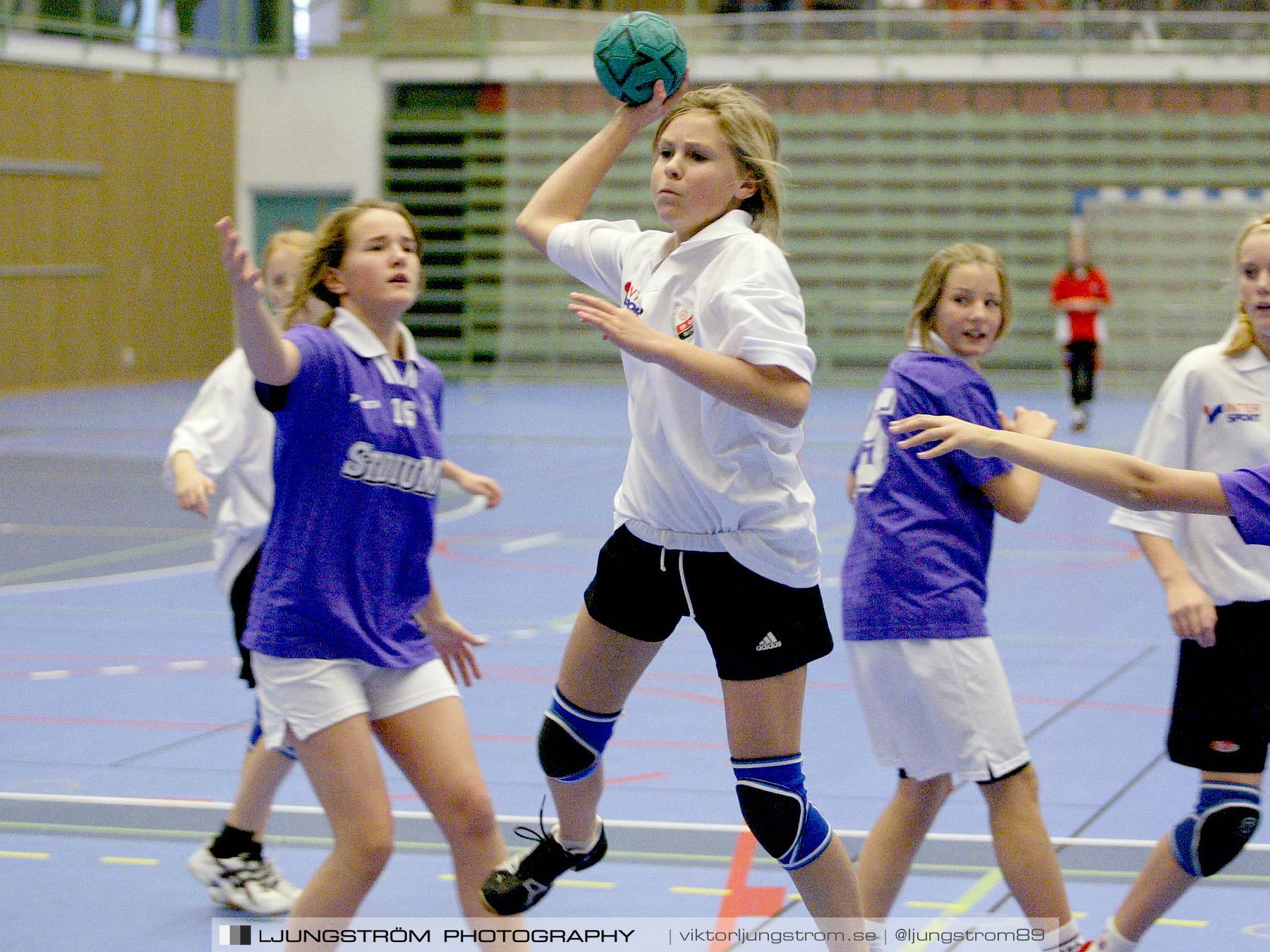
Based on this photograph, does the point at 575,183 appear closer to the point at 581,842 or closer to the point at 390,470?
Answer: the point at 390,470

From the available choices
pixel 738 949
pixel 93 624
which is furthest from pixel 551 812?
pixel 93 624

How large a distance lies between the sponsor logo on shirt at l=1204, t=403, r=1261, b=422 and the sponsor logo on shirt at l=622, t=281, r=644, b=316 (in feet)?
3.95

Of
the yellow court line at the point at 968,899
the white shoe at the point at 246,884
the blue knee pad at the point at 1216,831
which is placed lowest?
the white shoe at the point at 246,884

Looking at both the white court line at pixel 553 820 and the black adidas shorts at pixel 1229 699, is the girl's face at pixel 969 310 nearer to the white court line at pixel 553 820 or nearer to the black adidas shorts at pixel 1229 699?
the black adidas shorts at pixel 1229 699

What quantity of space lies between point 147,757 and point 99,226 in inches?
606

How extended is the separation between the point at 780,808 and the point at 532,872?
19.2 inches

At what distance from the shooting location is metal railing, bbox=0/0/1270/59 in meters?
18.2

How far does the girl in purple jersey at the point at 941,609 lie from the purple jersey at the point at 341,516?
2.90ft

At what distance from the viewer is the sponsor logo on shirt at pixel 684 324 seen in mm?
2842

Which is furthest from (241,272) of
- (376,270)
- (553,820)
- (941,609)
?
(553,820)

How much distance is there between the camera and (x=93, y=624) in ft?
23.5

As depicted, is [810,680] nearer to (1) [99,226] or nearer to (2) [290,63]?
(1) [99,226]

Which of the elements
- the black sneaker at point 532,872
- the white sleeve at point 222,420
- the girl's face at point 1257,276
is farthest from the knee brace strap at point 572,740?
the girl's face at point 1257,276

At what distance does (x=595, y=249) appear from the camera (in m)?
3.13
